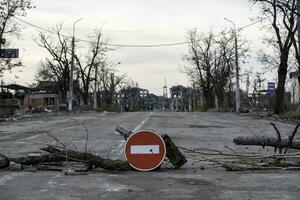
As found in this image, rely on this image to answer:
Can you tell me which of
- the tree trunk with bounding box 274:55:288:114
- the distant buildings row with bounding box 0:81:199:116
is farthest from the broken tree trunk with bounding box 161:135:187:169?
the distant buildings row with bounding box 0:81:199:116

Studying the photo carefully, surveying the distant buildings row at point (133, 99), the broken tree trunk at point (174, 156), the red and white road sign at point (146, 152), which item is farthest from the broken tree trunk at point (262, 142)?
the distant buildings row at point (133, 99)

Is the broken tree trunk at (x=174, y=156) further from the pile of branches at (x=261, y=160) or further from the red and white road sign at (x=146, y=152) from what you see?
the pile of branches at (x=261, y=160)

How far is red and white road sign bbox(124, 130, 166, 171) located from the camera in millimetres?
10719

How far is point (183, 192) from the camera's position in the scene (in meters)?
8.43

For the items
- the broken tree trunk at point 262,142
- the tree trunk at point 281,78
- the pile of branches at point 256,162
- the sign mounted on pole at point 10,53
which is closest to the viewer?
the pile of branches at point 256,162

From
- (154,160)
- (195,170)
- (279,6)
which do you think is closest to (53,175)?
(154,160)

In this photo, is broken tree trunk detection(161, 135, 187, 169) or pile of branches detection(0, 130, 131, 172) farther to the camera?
broken tree trunk detection(161, 135, 187, 169)

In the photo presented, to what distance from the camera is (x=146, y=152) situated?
1074cm

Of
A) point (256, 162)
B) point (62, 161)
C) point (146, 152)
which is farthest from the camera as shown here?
point (256, 162)

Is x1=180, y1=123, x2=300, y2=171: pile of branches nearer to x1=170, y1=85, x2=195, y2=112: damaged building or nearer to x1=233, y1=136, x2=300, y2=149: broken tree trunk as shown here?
x1=233, y1=136, x2=300, y2=149: broken tree trunk

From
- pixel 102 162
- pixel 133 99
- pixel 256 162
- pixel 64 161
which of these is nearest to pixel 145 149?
pixel 102 162

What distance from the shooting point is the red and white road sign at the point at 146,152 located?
10.7m

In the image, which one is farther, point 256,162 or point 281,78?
point 281,78

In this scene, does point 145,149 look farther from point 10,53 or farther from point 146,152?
point 10,53
